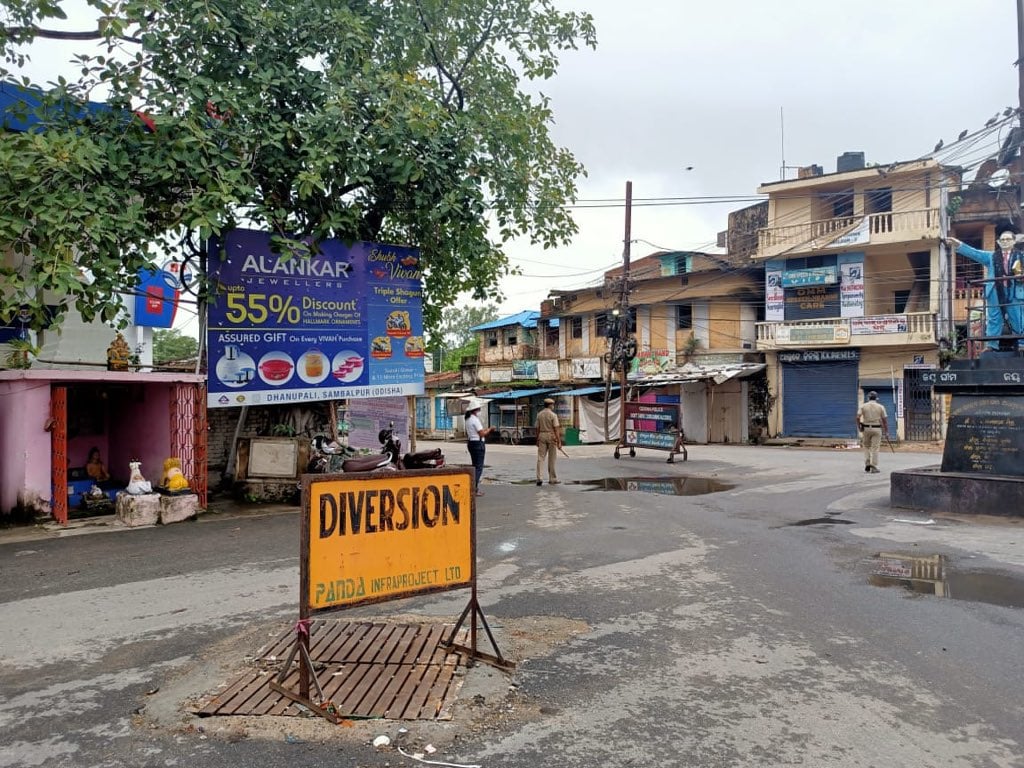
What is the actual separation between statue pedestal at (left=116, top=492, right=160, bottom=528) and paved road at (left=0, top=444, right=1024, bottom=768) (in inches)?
21.3

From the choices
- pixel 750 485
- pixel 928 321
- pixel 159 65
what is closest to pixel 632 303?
pixel 928 321

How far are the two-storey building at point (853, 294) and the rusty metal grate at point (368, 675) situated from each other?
25.3m

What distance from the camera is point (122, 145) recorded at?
30.5 ft

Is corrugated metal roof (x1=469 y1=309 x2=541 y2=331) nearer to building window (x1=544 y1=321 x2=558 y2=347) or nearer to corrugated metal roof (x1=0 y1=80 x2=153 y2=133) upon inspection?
building window (x1=544 y1=321 x2=558 y2=347)

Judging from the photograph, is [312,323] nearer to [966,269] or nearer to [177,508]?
[177,508]

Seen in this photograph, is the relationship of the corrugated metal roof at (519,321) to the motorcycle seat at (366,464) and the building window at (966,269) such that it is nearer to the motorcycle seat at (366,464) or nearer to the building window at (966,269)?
the building window at (966,269)

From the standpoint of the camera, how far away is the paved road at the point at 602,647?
141 inches

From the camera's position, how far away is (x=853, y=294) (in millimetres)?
27062

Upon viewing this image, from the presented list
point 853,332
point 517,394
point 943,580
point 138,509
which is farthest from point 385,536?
point 517,394

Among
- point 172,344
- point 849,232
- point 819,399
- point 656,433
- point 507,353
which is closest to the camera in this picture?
point 656,433

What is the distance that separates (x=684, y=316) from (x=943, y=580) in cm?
2578

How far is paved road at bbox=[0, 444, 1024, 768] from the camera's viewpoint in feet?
11.7

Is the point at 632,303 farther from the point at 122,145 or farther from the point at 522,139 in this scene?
the point at 122,145

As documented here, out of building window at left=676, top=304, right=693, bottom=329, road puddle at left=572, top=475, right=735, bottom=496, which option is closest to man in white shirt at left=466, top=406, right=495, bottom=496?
road puddle at left=572, top=475, right=735, bottom=496
